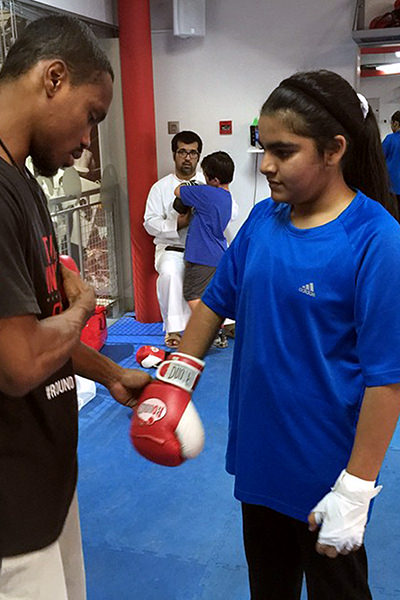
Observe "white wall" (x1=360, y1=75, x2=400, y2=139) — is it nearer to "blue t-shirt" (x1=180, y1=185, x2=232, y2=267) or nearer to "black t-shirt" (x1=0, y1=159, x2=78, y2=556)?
"blue t-shirt" (x1=180, y1=185, x2=232, y2=267)

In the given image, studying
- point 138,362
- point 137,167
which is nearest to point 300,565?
point 138,362

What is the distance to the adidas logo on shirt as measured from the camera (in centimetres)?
153

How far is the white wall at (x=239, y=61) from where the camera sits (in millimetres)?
5480

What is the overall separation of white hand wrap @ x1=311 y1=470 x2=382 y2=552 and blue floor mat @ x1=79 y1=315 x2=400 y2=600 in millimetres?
1009

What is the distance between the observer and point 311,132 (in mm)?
1525

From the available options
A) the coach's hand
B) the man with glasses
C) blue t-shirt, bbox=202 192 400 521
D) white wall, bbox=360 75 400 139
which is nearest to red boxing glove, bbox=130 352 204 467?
blue t-shirt, bbox=202 192 400 521

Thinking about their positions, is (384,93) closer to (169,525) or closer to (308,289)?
(169,525)

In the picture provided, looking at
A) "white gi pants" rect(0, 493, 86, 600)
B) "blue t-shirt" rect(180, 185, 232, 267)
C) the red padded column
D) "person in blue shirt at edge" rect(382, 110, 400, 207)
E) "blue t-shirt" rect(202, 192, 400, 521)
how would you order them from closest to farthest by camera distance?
"white gi pants" rect(0, 493, 86, 600), "blue t-shirt" rect(202, 192, 400, 521), "blue t-shirt" rect(180, 185, 232, 267), the red padded column, "person in blue shirt at edge" rect(382, 110, 400, 207)

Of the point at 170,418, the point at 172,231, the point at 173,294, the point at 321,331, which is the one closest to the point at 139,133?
the point at 172,231

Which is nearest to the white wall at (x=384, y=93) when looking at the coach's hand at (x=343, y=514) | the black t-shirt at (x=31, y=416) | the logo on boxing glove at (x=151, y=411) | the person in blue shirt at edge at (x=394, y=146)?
the person in blue shirt at edge at (x=394, y=146)

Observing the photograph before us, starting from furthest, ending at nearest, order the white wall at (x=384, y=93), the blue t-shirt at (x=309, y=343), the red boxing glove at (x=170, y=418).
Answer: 1. the white wall at (x=384, y=93)
2. the red boxing glove at (x=170, y=418)
3. the blue t-shirt at (x=309, y=343)

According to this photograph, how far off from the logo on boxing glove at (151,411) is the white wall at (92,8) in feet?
12.0

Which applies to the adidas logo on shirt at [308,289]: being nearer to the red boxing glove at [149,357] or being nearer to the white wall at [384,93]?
the red boxing glove at [149,357]

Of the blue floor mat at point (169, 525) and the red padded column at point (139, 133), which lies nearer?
the blue floor mat at point (169, 525)
